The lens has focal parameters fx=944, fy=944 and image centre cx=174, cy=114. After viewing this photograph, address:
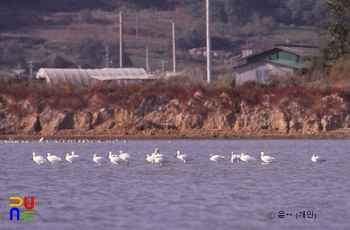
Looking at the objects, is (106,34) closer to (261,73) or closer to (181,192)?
(261,73)

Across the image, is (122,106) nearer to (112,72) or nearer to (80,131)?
(80,131)

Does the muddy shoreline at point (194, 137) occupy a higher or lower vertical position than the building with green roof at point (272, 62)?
lower

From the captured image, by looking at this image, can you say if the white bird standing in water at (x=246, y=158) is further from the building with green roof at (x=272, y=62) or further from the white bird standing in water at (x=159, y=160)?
the building with green roof at (x=272, y=62)

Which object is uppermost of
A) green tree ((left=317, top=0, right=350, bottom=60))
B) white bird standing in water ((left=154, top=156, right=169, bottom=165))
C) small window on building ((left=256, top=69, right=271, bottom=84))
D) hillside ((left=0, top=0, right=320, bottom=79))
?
hillside ((left=0, top=0, right=320, bottom=79))

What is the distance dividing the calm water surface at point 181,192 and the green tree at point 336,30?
2029 centimetres

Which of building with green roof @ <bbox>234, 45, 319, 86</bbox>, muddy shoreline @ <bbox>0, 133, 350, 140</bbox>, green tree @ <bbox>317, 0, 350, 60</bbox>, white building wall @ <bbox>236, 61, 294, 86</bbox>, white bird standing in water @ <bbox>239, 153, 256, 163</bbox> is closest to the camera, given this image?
white bird standing in water @ <bbox>239, 153, 256, 163</bbox>

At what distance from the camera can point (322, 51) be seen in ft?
183

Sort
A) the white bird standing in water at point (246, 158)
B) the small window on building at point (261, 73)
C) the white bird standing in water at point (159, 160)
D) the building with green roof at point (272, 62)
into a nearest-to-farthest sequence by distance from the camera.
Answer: the white bird standing in water at point (159, 160), the white bird standing in water at point (246, 158), the building with green roof at point (272, 62), the small window on building at point (261, 73)

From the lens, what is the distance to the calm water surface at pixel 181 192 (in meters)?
17.4

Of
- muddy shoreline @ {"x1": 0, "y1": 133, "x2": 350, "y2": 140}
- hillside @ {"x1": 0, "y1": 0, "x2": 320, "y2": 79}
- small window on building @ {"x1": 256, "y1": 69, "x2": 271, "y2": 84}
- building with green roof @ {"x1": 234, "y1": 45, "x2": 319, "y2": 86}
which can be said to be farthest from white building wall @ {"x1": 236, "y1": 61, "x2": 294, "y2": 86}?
hillside @ {"x1": 0, "y1": 0, "x2": 320, "y2": 79}

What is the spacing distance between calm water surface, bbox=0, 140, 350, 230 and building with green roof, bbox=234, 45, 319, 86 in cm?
2456

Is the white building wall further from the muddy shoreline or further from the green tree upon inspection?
the muddy shoreline

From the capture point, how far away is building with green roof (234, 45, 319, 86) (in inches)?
2375

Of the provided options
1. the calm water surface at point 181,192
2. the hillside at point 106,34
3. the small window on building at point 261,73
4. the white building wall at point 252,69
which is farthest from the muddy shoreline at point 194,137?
the hillside at point 106,34
